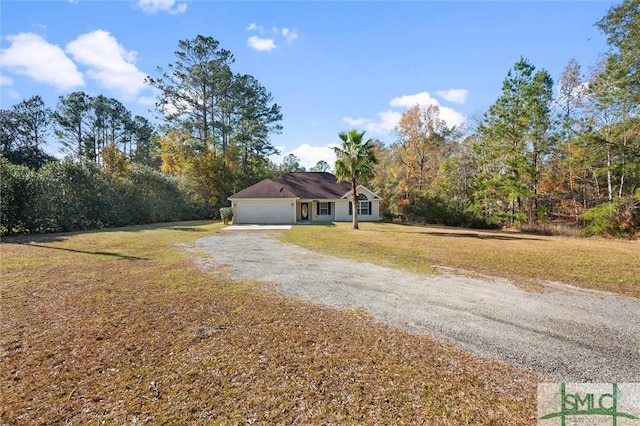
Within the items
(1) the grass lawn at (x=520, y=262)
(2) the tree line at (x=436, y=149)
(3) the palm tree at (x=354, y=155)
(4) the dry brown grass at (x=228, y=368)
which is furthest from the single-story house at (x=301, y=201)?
(4) the dry brown grass at (x=228, y=368)

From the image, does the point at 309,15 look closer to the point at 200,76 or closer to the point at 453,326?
the point at 453,326

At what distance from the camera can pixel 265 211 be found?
26.0 meters

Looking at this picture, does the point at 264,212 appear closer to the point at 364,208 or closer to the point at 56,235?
the point at 364,208

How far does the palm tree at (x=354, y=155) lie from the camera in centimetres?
1964

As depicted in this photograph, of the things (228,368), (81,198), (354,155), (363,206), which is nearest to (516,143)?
(363,206)

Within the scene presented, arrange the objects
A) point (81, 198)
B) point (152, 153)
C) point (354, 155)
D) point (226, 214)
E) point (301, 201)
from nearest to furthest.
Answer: point (354, 155), point (81, 198), point (226, 214), point (301, 201), point (152, 153)

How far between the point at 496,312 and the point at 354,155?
51.3 feet

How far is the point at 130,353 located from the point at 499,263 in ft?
32.2

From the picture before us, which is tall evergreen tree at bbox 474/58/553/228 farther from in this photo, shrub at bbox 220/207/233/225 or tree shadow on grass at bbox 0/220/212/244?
tree shadow on grass at bbox 0/220/212/244

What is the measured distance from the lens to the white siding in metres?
25.7

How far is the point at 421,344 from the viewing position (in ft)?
12.6

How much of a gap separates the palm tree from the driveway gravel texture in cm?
1192

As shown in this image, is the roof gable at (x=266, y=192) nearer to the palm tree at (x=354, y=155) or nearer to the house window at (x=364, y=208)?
the house window at (x=364, y=208)

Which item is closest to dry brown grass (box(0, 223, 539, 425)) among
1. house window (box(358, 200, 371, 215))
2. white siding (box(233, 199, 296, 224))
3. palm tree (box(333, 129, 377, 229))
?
palm tree (box(333, 129, 377, 229))
